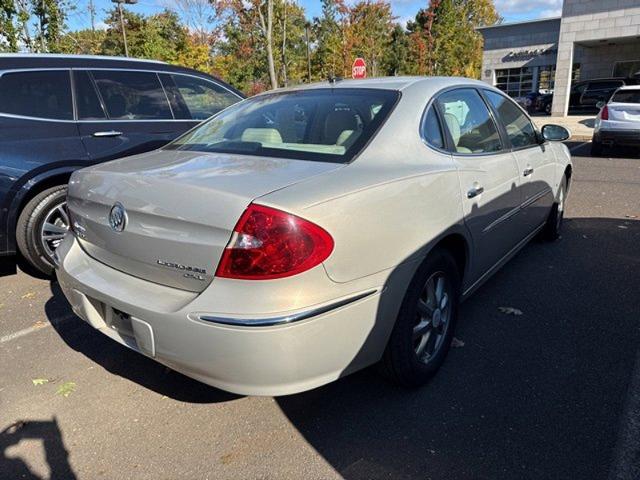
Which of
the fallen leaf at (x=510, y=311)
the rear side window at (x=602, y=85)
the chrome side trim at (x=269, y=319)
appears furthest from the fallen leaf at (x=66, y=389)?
the rear side window at (x=602, y=85)

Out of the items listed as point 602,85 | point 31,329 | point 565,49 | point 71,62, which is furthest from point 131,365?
point 602,85

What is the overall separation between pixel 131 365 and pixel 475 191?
7.51 feet

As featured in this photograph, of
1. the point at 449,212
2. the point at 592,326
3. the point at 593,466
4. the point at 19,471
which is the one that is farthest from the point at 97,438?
the point at 592,326

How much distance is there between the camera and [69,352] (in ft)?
10.8

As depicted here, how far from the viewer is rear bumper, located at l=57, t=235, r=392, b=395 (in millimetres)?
1983

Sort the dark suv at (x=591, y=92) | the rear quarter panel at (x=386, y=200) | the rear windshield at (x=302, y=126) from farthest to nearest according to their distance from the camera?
the dark suv at (x=591, y=92)
the rear windshield at (x=302, y=126)
the rear quarter panel at (x=386, y=200)

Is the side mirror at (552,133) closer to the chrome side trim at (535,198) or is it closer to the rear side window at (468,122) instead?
the chrome side trim at (535,198)

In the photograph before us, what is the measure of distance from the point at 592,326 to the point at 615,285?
2.91 feet

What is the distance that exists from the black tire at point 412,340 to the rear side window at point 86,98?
3.47 meters

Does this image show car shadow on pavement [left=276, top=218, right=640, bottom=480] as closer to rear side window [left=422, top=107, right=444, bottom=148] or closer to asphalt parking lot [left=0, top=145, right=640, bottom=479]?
asphalt parking lot [left=0, top=145, right=640, bottom=479]

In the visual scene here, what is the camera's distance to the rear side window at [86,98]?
14.9 feet

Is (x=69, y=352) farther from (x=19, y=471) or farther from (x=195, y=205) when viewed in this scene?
(x=195, y=205)

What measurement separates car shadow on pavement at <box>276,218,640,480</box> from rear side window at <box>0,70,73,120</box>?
3.30 m

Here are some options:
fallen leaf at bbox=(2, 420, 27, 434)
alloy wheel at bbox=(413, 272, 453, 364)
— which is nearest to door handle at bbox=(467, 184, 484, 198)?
alloy wheel at bbox=(413, 272, 453, 364)
